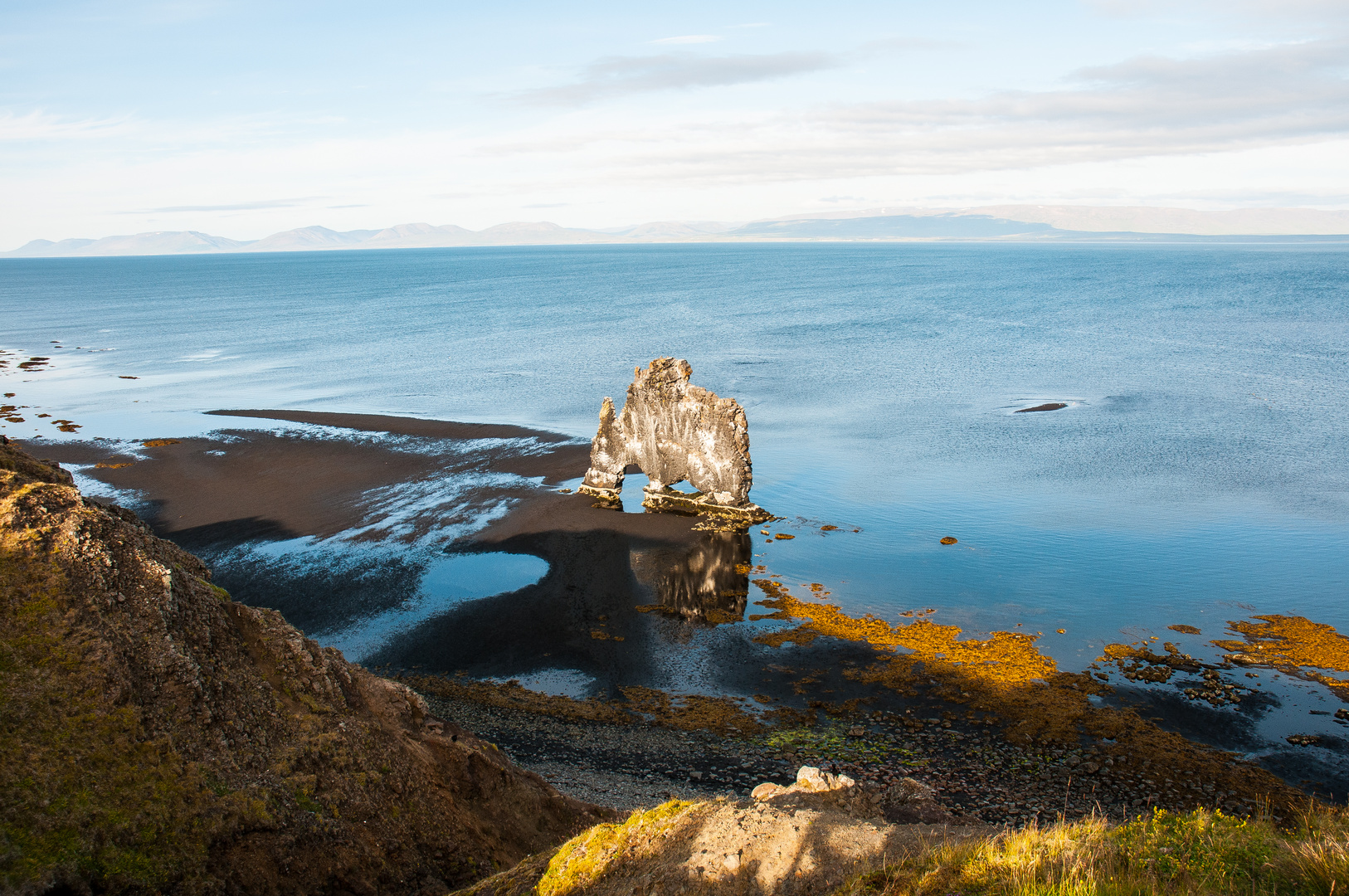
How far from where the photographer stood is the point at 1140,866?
8547 millimetres

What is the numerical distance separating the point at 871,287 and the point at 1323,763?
144 meters

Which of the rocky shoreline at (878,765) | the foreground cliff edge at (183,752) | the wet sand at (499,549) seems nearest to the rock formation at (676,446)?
the wet sand at (499,549)

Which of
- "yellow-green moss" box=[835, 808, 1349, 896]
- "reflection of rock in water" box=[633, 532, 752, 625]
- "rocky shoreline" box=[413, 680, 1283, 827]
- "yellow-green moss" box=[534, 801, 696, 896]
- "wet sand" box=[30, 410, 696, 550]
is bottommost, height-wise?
"rocky shoreline" box=[413, 680, 1283, 827]

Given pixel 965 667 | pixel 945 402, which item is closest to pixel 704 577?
pixel 965 667

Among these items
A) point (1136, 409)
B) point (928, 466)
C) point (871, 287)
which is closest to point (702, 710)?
point (928, 466)

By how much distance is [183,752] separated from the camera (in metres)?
10.6

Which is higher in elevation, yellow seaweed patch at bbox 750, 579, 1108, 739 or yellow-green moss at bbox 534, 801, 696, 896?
yellow-green moss at bbox 534, 801, 696, 896

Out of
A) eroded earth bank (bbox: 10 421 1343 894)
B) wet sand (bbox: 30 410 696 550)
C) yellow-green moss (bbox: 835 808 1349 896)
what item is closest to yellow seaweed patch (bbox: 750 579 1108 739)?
eroded earth bank (bbox: 10 421 1343 894)

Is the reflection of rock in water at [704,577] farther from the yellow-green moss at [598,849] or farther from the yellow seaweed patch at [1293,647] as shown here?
the yellow-green moss at [598,849]

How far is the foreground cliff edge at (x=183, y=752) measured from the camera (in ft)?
31.6

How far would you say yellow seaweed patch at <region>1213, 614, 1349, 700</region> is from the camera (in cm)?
2298

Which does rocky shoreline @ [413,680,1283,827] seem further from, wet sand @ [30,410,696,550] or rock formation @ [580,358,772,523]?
rock formation @ [580,358,772,523]

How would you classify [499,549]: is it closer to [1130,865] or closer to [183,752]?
[183,752]

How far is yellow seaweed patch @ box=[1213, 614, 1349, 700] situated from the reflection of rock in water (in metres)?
14.3
